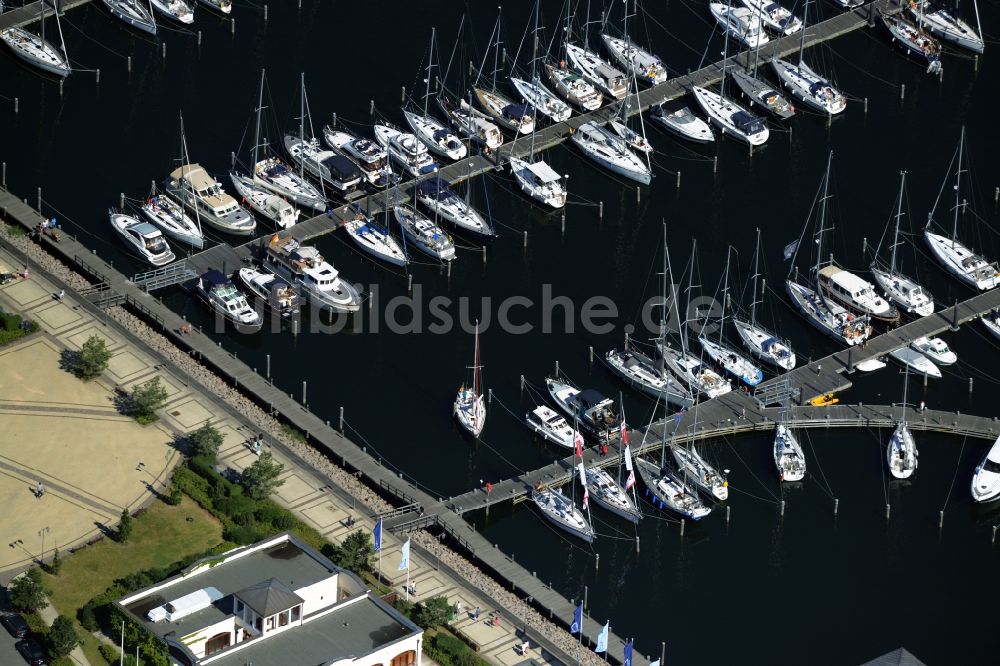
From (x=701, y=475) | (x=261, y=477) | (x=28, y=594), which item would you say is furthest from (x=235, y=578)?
(x=701, y=475)

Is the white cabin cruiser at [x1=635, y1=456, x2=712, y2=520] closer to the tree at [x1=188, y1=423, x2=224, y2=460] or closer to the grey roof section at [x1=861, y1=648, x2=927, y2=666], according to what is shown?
the grey roof section at [x1=861, y1=648, x2=927, y2=666]

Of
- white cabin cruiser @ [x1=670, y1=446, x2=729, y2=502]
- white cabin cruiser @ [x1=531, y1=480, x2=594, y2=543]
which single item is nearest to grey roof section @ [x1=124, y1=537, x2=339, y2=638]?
white cabin cruiser @ [x1=531, y1=480, x2=594, y2=543]

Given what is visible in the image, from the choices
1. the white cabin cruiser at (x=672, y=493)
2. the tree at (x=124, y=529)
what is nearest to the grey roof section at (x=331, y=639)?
the tree at (x=124, y=529)

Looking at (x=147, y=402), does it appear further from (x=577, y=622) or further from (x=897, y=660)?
(x=897, y=660)

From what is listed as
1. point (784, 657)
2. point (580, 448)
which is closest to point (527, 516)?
point (580, 448)

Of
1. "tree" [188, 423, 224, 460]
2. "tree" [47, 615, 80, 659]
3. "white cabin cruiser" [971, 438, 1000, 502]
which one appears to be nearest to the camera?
"tree" [47, 615, 80, 659]

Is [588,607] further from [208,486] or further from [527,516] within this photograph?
[208,486]

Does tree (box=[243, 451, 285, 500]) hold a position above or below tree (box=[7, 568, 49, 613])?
above
